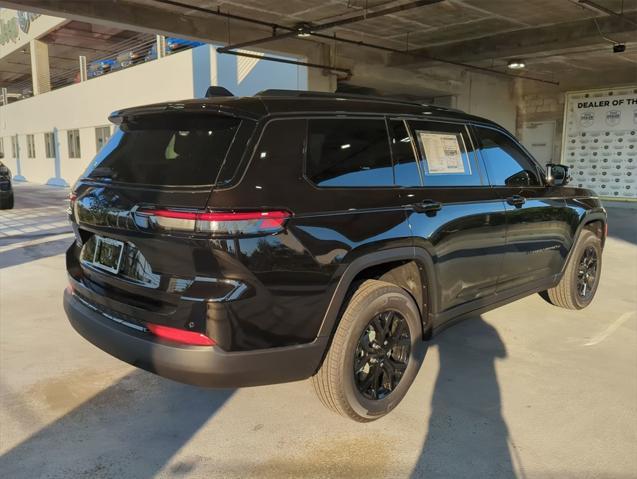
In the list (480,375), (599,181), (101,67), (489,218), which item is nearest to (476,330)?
(480,375)

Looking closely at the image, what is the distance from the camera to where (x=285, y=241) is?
8.42ft

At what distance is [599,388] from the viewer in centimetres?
369

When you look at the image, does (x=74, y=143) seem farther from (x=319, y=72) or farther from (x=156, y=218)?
(x=156, y=218)

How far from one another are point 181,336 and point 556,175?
11.9 feet

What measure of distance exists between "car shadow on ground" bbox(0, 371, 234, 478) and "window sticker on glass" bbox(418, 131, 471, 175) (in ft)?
6.72

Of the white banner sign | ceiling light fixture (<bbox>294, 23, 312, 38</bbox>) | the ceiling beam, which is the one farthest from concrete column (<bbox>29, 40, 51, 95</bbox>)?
the white banner sign

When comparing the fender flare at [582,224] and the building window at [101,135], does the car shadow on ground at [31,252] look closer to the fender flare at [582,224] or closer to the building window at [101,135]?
the fender flare at [582,224]

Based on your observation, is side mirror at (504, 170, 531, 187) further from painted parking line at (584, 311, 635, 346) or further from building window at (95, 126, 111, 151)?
building window at (95, 126, 111, 151)

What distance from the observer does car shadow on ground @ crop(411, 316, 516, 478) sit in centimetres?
278

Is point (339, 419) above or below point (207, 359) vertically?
below

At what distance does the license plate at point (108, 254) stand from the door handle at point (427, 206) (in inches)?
66.9

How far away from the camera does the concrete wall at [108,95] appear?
1345 centimetres

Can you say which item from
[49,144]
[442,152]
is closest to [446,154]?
[442,152]

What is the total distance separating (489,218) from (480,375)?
1.14m
